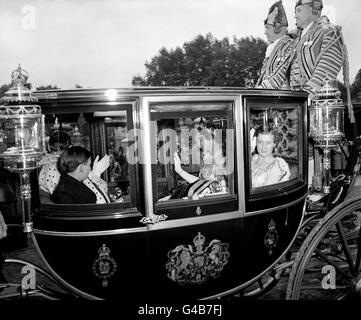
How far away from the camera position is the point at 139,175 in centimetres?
200

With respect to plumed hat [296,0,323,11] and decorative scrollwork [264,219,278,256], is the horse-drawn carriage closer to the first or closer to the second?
decorative scrollwork [264,219,278,256]

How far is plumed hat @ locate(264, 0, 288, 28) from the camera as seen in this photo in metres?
3.97

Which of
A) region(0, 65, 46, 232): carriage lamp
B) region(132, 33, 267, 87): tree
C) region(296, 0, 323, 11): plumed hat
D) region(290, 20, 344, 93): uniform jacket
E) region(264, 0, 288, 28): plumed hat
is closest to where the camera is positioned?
region(0, 65, 46, 232): carriage lamp

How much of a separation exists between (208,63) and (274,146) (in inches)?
759

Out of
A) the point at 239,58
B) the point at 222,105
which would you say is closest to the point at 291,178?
the point at 222,105

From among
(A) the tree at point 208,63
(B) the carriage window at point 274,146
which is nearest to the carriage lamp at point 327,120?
(B) the carriage window at point 274,146

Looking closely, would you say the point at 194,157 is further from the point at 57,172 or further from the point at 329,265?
the point at 329,265

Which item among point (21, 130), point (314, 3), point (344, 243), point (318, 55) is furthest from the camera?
point (314, 3)

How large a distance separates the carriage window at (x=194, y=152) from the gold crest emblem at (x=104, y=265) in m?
0.38

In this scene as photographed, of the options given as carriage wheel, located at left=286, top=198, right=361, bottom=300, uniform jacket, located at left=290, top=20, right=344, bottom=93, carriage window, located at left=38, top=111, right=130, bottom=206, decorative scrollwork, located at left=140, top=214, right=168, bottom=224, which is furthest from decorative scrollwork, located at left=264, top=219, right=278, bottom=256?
uniform jacket, located at left=290, top=20, right=344, bottom=93

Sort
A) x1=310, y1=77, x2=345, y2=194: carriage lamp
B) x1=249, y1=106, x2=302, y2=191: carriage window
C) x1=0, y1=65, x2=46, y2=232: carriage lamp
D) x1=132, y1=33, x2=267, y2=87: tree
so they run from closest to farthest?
x1=0, y1=65, x2=46, y2=232: carriage lamp
x1=249, y1=106, x2=302, y2=191: carriage window
x1=310, y1=77, x2=345, y2=194: carriage lamp
x1=132, y1=33, x2=267, y2=87: tree

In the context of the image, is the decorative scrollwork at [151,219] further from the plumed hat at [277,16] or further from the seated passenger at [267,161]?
the plumed hat at [277,16]

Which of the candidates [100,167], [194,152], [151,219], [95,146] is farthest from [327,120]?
[95,146]

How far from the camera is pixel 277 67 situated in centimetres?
374
